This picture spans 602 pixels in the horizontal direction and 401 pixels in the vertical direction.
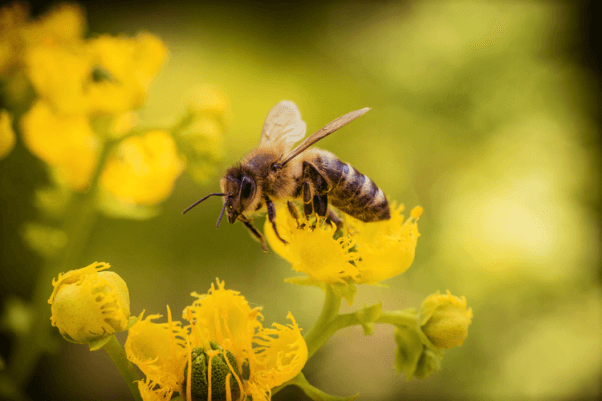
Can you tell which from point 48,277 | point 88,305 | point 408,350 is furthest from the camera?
point 48,277

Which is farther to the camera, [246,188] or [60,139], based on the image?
[60,139]

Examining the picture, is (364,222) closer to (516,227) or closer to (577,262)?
(516,227)

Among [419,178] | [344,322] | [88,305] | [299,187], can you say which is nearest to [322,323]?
[344,322]

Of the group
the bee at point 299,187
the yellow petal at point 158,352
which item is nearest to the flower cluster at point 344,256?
the bee at point 299,187

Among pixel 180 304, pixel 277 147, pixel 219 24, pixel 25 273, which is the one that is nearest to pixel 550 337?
pixel 180 304

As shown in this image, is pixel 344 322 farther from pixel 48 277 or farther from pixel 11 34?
pixel 11 34

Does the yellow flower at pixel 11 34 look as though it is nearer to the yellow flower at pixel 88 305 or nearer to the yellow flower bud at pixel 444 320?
the yellow flower at pixel 88 305
